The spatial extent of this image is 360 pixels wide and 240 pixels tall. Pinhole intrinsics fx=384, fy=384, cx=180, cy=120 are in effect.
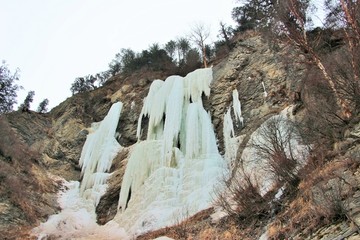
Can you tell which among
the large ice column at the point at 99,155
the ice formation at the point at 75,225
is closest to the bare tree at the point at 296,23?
the ice formation at the point at 75,225

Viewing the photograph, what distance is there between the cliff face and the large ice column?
0.43 metres

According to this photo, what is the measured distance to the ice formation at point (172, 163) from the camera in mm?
14336

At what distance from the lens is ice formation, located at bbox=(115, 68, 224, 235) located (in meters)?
14.3

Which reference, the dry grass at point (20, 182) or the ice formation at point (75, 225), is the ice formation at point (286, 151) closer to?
the ice formation at point (75, 225)

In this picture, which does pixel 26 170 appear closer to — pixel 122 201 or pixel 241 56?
pixel 122 201

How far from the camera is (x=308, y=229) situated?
6.39m

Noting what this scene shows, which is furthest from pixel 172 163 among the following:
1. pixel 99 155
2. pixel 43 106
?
pixel 43 106

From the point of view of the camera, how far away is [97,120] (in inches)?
989

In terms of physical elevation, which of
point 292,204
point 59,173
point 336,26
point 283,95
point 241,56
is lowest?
point 292,204

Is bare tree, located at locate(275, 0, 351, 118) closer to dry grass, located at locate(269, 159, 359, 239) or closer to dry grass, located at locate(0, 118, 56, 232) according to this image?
dry grass, located at locate(269, 159, 359, 239)

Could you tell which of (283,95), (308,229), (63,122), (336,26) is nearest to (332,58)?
(336,26)

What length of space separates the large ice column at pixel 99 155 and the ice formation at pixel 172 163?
1.93m

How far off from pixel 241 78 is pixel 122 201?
8.29 m

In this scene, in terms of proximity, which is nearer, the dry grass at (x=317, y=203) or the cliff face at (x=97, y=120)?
the dry grass at (x=317, y=203)
